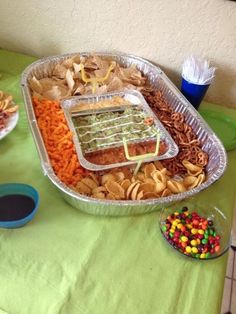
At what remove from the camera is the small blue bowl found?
61 centimetres

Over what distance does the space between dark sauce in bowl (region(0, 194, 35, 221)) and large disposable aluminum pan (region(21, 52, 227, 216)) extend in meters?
0.06

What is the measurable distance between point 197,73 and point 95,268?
60cm

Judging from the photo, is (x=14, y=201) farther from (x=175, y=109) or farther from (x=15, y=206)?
(x=175, y=109)

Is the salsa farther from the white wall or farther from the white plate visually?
the white wall

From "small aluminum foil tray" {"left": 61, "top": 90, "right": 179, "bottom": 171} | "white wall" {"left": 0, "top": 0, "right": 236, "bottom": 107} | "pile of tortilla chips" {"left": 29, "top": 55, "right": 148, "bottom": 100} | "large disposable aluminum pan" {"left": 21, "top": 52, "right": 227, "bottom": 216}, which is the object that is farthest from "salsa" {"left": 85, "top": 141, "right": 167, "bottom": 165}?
"white wall" {"left": 0, "top": 0, "right": 236, "bottom": 107}

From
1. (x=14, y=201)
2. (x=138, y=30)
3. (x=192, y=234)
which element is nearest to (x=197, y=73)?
(x=138, y=30)

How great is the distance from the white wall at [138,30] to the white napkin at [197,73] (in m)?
0.09

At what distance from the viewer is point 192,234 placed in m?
0.66

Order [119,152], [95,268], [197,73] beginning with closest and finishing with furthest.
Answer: [95,268], [119,152], [197,73]

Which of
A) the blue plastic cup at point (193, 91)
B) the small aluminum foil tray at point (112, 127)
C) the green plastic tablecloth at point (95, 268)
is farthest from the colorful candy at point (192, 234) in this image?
the blue plastic cup at point (193, 91)

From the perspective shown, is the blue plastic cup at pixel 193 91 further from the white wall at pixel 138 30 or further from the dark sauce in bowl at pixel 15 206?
the dark sauce in bowl at pixel 15 206

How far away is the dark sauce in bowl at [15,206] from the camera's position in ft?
2.04

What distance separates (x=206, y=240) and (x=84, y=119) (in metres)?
0.44

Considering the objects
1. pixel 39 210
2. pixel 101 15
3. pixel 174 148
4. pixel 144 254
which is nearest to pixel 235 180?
pixel 174 148
